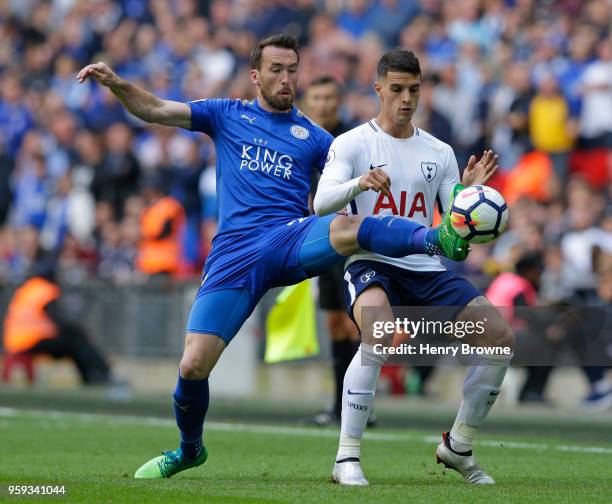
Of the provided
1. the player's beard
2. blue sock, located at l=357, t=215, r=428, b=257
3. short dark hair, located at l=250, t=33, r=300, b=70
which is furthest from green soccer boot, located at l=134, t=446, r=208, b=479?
short dark hair, located at l=250, t=33, r=300, b=70

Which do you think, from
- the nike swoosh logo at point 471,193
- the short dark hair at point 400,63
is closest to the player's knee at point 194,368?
the nike swoosh logo at point 471,193

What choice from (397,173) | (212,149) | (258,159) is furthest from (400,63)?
(212,149)

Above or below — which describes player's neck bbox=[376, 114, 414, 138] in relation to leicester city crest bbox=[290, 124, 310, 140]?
above

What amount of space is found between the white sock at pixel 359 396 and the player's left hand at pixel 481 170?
105 centimetres

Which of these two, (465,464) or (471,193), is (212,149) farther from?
(471,193)

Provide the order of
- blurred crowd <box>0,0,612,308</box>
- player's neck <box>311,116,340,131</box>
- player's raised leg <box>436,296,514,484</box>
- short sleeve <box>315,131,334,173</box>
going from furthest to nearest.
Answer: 1. blurred crowd <box>0,0,612,308</box>
2. player's neck <box>311,116,340,131</box>
3. short sleeve <box>315,131,334,173</box>
4. player's raised leg <box>436,296,514,484</box>

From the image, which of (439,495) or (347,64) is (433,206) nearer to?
(439,495)

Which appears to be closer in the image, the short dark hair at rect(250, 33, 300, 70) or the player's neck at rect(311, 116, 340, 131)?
the short dark hair at rect(250, 33, 300, 70)

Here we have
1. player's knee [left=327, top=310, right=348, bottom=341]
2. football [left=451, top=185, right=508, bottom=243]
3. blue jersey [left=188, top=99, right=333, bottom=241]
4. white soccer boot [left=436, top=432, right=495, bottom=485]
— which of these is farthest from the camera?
player's knee [left=327, top=310, right=348, bottom=341]

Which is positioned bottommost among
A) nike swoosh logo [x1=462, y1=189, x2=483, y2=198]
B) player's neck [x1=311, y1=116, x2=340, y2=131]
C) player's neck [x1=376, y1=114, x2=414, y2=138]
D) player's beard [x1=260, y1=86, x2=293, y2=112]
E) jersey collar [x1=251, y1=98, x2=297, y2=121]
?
nike swoosh logo [x1=462, y1=189, x2=483, y2=198]

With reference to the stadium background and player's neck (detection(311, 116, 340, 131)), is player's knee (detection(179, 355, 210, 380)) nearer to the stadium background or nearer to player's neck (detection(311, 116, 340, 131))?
player's neck (detection(311, 116, 340, 131))

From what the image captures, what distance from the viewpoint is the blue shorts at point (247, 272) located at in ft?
26.2

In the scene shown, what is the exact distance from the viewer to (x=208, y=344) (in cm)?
797

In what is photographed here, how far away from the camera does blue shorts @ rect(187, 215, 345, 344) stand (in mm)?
8000
